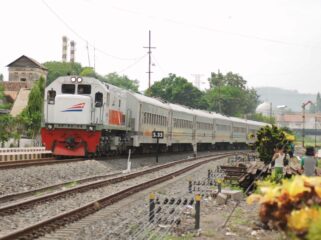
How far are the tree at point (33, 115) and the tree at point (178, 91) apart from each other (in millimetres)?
57437

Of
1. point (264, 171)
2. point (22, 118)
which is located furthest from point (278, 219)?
point (22, 118)

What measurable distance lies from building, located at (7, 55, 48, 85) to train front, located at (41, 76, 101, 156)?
252ft

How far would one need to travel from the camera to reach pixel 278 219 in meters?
4.35

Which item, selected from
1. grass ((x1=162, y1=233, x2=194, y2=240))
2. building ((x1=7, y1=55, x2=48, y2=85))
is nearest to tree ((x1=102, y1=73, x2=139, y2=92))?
building ((x1=7, y1=55, x2=48, y2=85))

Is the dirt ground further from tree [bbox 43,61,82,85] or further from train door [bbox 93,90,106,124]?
tree [bbox 43,61,82,85]

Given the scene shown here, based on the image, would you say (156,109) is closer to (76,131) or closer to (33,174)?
(76,131)

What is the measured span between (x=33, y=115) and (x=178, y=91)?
196 ft

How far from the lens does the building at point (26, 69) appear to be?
325 ft

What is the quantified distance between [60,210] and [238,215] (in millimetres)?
3830

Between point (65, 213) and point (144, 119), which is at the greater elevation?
point (144, 119)

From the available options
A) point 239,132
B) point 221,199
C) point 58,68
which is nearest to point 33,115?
point 239,132

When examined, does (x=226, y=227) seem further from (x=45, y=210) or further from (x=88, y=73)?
(x=88, y=73)

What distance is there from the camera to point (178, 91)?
351 feet

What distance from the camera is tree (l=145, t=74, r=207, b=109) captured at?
108m
